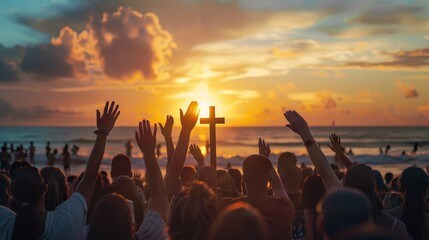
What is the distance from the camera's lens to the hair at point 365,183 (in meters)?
4.46

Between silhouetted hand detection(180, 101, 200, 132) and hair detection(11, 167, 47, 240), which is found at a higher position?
silhouetted hand detection(180, 101, 200, 132)

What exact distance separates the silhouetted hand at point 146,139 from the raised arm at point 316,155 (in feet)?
4.32

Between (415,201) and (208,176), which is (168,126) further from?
(415,201)

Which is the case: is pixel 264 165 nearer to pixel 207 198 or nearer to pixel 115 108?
pixel 207 198

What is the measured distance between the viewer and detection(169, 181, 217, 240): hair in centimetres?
360

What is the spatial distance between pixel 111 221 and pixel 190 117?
1.89m

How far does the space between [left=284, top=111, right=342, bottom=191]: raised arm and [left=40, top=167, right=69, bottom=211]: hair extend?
7.69 feet

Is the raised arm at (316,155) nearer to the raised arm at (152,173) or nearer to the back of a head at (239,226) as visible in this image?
the raised arm at (152,173)

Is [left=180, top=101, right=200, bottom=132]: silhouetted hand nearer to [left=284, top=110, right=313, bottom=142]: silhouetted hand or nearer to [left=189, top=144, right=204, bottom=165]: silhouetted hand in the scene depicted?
[left=284, top=110, right=313, bottom=142]: silhouetted hand

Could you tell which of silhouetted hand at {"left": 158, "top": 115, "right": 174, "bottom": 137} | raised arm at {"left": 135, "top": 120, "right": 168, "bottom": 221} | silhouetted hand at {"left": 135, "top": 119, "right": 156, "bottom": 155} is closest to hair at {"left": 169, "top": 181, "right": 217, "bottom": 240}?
raised arm at {"left": 135, "top": 120, "right": 168, "bottom": 221}

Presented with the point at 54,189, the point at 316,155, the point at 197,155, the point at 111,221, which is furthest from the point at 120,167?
the point at 111,221

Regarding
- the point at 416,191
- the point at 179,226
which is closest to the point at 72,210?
the point at 179,226

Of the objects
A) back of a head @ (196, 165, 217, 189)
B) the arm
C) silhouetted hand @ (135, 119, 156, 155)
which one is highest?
silhouetted hand @ (135, 119, 156, 155)

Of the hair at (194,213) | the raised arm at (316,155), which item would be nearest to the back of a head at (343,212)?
the hair at (194,213)
